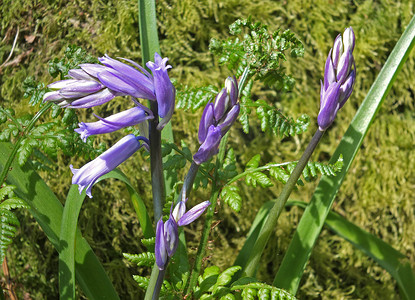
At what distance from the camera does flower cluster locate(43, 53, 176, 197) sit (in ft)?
2.81

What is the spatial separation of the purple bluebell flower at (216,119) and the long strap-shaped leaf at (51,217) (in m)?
0.57

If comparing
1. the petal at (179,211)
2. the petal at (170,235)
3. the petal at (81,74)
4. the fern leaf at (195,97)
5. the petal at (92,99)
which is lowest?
the petal at (170,235)

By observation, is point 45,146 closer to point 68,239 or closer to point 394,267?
point 68,239

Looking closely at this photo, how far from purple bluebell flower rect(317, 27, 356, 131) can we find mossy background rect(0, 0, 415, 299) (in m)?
0.92

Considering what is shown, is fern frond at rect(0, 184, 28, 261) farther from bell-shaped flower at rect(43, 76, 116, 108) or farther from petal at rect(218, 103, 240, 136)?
petal at rect(218, 103, 240, 136)

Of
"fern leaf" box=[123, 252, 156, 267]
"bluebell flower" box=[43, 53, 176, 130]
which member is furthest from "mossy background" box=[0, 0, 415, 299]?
"bluebell flower" box=[43, 53, 176, 130]

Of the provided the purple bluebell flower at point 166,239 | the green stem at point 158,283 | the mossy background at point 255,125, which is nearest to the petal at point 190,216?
the purple bluebell flower at point 166,239

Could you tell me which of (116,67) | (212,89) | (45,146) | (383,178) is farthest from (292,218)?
(116,67)

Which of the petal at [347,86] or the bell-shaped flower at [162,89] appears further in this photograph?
the petal at [347,86]

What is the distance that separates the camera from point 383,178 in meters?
1.99

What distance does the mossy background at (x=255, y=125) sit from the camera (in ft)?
5.93

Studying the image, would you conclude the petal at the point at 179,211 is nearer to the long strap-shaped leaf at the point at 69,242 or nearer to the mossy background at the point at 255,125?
the long strap-shaped leaf at the point at 69,242

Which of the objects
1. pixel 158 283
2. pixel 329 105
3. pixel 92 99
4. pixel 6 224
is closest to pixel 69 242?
pixel 6 224

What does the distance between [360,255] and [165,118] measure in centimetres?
141
